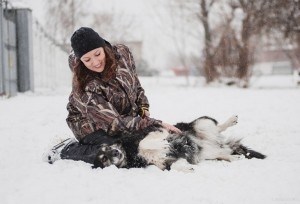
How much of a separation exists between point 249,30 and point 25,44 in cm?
799

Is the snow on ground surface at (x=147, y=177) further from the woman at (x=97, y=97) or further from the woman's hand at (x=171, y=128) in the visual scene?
the woman's hand at (x=171, y=128)

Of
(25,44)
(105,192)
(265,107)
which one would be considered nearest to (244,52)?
(265,107)

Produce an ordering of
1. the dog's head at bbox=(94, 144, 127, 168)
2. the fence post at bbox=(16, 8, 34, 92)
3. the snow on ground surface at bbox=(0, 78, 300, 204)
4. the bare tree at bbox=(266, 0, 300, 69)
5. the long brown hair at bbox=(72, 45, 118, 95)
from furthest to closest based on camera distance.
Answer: the bare tree at bbox=(266, 0, 300, 69), the fence post at bbox=(16, 8, 34, 92), the long brown hair at bbox=(72, 45, 118, 95), the dog's head at bbox=(94, 144, 127, 168), the snow on ground surface at bbox=(0, 78, 300, 204)

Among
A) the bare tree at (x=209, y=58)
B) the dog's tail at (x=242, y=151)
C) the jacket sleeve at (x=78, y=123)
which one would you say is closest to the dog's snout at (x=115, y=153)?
the jacket sleeve at (x=78, y=123)

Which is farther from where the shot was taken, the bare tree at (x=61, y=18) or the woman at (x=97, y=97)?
the bare tree at (x=61, y=18)

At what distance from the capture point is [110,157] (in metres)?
3.20

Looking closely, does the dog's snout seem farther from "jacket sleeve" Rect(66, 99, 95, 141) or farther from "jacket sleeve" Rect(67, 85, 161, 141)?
"jacket sleeve" Rect(66, 99, 95, 141)

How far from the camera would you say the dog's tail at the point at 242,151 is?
357 centimetres

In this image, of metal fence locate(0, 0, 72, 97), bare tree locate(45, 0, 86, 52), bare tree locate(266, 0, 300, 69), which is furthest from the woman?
bare tree locate(45, 0, 86, 52)

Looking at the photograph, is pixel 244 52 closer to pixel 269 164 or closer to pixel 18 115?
pixel 18 115

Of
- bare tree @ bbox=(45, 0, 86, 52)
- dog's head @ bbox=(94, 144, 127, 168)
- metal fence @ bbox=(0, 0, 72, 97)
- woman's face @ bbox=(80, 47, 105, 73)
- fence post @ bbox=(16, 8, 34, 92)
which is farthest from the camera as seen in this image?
bare tree @ bbox=(45, 0, 86, 52)

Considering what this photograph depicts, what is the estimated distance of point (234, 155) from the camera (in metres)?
3.62

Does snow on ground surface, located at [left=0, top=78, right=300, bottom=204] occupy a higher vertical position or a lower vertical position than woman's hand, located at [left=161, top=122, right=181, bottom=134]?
lower

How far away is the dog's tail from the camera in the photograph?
357cm
